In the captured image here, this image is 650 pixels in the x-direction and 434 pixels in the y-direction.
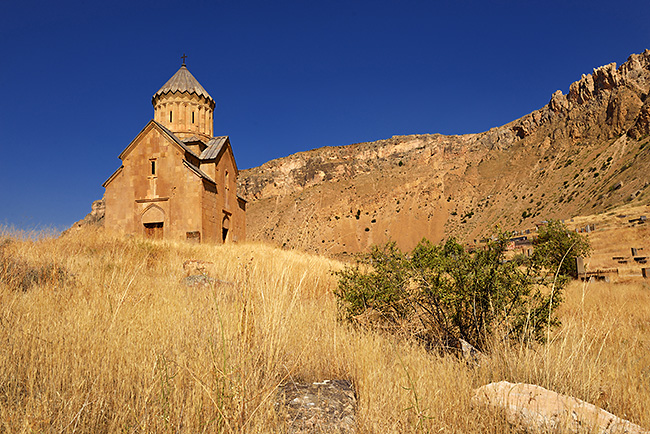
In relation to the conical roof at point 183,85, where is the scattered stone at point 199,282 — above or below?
below

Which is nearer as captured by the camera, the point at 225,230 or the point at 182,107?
the point at 225,230

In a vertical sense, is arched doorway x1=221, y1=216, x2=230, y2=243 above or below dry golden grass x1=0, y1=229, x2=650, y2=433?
above

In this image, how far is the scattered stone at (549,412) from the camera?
196 centimetres

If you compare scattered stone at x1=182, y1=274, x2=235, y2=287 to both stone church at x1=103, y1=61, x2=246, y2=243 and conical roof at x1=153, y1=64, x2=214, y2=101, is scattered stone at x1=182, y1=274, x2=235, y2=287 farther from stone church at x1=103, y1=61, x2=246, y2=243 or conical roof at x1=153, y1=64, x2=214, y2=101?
conical roof at x1=153, y1=64, x2=214, y2=101

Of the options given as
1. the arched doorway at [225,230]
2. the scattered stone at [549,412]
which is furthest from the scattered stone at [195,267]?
the arched doorway at [225,230]

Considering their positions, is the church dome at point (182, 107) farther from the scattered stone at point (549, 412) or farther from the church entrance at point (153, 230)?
the scattered stone at point (549, 412)

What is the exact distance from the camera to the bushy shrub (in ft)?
12.1

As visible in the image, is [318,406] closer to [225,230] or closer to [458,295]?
[458,295]

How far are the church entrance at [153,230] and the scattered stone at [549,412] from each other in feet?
55.5

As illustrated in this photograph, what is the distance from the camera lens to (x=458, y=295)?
3.84 m

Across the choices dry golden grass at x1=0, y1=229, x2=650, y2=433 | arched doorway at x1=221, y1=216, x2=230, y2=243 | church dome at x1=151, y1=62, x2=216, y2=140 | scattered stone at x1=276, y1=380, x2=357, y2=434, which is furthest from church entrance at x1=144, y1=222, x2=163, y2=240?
scattered stone at x1=276, y1=380, x2=357, y2=434

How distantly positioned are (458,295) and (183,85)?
21386mm

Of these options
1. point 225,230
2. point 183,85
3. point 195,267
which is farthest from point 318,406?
point 183,85

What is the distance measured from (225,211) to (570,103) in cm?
5751
